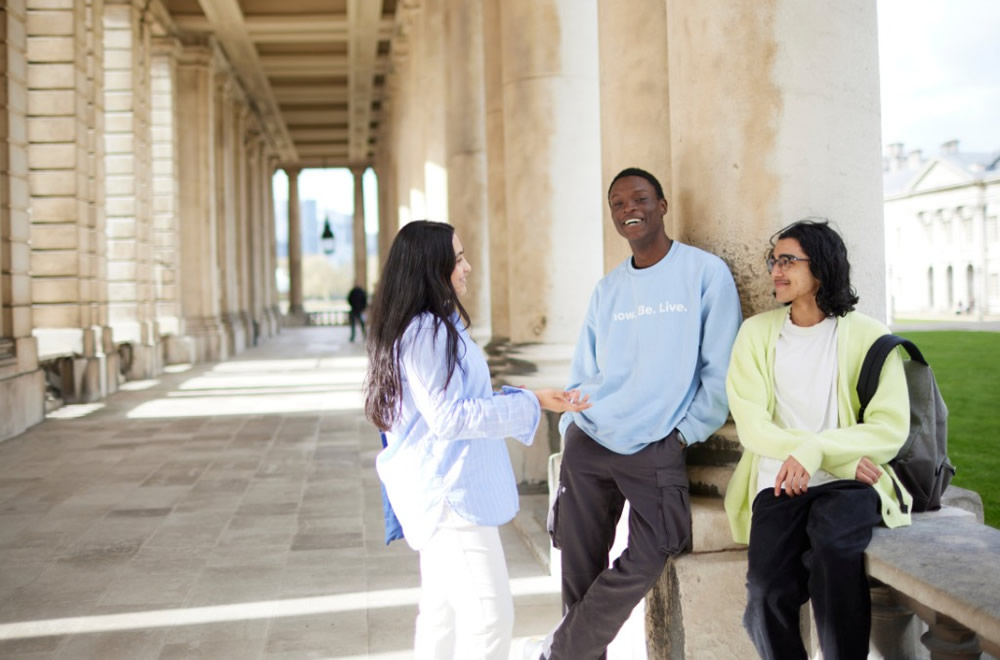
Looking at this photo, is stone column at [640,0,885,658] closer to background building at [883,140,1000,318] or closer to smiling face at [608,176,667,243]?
smiling face at [608,176,667,243]

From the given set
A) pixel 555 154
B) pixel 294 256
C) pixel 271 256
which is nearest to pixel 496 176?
pixel 555 154

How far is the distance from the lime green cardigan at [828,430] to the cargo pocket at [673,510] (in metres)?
0.15

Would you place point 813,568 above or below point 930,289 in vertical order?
below

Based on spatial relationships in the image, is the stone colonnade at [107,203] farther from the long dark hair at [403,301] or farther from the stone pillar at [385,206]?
the long dark hair at [403,301]

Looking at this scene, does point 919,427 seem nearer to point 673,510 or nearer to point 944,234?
point 673,510

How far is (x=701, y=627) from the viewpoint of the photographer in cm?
345

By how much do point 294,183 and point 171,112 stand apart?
2823 cm

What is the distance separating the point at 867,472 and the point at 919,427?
29cm

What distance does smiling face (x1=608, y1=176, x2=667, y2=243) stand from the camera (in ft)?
11.6

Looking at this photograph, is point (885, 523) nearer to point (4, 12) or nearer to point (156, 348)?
point (4, 12)

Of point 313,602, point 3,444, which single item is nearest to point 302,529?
point 313,602

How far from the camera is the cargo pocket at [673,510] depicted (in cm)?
340

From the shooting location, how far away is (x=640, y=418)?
342 centimetres

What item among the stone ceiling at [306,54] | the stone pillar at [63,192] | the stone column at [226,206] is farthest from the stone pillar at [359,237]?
the stone pillar at [63,192]
